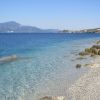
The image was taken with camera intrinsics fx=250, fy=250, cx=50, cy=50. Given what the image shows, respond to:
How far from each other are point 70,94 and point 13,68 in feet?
48.9

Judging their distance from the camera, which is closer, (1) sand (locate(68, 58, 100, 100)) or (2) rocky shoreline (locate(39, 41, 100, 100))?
(2) rocky shoreline (locate(39, 41, 100, 100))

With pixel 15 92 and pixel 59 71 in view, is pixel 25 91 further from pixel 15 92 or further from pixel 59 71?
pixel 59 71

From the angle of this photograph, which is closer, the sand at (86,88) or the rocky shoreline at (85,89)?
the rocky shoreline at (85,89)

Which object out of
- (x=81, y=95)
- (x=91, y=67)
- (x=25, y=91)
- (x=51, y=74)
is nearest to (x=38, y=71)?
(x=51, y=74)

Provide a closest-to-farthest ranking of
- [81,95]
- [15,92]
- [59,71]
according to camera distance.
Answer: [81,95] → [15,92] → [59,71]

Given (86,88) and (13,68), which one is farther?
(13,68)

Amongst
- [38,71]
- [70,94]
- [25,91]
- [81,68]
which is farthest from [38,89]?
[81,68]

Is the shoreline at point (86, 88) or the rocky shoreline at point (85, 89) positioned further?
the shoreline at point (86, 88)

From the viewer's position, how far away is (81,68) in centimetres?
3222

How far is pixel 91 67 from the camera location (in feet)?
106

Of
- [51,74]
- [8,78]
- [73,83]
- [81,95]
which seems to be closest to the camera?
[81,95]

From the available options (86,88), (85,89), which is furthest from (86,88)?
(85,89)

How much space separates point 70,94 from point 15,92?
15.1 ft

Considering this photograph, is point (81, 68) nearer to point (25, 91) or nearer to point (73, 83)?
point (73, 83)
